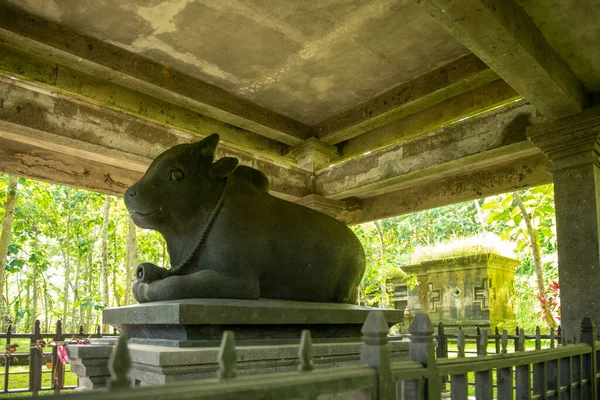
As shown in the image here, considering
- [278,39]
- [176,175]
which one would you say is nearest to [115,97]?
[278,39]

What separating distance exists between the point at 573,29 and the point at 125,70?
3.99 m

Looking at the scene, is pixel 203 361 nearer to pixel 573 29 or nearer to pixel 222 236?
pixel 222 236

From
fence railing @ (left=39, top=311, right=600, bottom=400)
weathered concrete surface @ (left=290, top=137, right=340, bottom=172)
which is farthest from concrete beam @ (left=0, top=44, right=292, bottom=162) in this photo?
fence railing @ (left=39, top=311, right=600, bottom=400)

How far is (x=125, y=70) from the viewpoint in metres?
4.77

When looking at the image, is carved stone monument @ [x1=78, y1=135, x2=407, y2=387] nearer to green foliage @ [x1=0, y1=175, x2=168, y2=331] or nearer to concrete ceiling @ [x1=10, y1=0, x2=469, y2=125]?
concrete ceiling @ [x1=10, y1=0, x2=469, y2=125]

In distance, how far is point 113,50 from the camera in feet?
15.5

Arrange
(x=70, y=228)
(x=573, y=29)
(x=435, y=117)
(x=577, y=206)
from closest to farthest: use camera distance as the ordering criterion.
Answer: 1. (x=573, y=29)
2. (x=577, y=206)
3. (x=435, y=117)
4. (x=70, y=228)

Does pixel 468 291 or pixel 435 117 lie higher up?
pixel 435 117

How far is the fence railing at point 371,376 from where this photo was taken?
114cm

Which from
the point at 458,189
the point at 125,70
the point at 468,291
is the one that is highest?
the point at 125,70

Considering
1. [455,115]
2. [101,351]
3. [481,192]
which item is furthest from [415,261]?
[101,351]

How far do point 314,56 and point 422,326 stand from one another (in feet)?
11.8

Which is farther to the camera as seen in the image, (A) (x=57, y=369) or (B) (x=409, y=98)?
(A) (x=57, y=369)

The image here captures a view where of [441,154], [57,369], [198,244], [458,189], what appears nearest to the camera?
[198,244]
